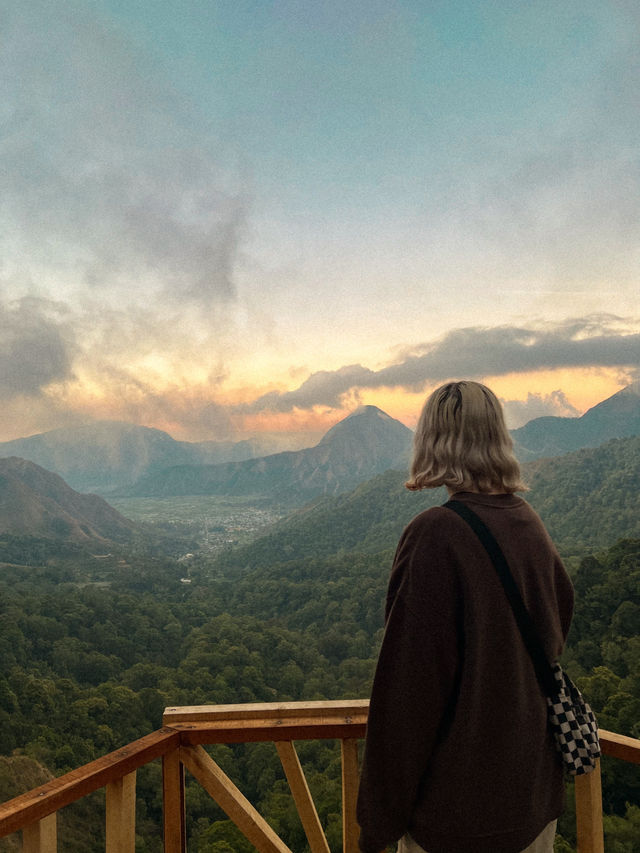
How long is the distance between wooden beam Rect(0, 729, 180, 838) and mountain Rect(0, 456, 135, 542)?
10298 centimetres

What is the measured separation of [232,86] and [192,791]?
67.7ft

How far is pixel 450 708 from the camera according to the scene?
108cm

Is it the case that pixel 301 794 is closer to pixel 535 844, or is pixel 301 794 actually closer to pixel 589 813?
pixel 535 844

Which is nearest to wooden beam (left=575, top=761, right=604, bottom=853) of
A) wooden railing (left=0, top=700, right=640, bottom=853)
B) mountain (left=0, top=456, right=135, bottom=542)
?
wooden railing (left=0, top=700, right=640, bottom=853)

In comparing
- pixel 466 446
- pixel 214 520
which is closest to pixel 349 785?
pixel 466 446

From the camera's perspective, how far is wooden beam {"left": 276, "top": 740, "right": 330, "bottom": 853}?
62.6 inches

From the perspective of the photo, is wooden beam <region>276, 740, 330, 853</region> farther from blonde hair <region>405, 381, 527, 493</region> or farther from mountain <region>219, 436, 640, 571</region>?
mountain <region>219, 436, 640, 571</region>

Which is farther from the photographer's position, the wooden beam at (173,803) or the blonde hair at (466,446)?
the wooden beam at (173,803)

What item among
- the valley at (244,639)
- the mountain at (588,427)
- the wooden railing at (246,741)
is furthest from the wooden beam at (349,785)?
the mountain at (588,427)

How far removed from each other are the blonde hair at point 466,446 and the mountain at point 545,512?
41154mm

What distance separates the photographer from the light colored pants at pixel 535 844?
1155 millimetres

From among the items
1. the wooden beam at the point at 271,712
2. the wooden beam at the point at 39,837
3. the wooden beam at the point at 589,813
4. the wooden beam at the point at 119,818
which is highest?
the wooden beam at the point at 271,712

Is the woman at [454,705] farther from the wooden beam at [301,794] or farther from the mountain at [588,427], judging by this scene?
the mountain at [588,427]

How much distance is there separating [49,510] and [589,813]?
4694 inches
